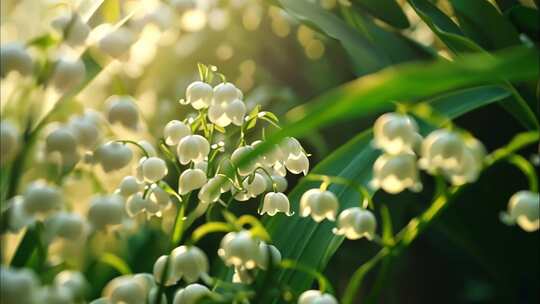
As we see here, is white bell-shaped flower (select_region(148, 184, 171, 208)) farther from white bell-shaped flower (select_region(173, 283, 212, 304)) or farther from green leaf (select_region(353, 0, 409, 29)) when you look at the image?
green leaf (select_region(353, 0, 409, 29))

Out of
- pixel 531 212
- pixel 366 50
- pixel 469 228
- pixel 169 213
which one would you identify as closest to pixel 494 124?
pixel 469 228

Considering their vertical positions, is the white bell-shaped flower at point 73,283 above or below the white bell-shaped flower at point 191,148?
above

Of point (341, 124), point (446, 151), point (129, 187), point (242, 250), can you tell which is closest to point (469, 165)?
point (446, 151)

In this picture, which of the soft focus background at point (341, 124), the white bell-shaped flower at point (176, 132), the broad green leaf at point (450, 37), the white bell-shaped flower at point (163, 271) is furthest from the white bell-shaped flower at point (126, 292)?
the soft focus background at point (341, 124)

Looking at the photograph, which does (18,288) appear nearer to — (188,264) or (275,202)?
(188,264)

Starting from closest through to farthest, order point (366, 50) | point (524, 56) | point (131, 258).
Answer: point (524, 56) < point (366, 50) < point (131, 258)

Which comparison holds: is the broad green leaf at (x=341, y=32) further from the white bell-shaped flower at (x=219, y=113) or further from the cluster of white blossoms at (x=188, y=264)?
the cluster of white blossoms at (x=188, y=264)

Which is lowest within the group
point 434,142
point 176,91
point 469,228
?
point 469,228

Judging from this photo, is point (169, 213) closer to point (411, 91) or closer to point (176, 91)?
point (176, 91)
